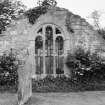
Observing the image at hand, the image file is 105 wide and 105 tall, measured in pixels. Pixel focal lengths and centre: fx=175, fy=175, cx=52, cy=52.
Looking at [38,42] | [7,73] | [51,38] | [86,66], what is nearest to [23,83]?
[7,73]

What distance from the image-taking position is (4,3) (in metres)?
17.5

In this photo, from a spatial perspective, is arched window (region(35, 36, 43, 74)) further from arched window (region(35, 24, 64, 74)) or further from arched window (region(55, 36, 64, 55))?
arched window (region(55, 36, 64, 55))

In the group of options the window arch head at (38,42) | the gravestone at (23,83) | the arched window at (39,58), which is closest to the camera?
the gravestone at (23,83)

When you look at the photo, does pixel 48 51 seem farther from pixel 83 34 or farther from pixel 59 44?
pixel 83 34

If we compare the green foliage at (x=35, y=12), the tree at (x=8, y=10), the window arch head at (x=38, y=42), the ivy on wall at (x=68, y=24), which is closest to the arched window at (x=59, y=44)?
the ivy on wall at (x=68, y=24)

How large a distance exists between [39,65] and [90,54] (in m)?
2.63

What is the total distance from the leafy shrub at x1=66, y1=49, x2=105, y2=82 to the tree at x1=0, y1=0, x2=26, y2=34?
9.67 metres

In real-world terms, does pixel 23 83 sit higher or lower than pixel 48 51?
lower

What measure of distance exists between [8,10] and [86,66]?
12.5m

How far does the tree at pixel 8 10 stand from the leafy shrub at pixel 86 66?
9.67m

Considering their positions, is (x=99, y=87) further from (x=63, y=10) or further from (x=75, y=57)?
(x=63, y=10)

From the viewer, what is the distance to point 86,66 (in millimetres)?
8211

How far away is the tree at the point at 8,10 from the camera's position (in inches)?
670

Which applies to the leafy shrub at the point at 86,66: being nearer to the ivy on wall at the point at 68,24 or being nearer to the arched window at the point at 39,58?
the ivy on wall at the point at 68,24
